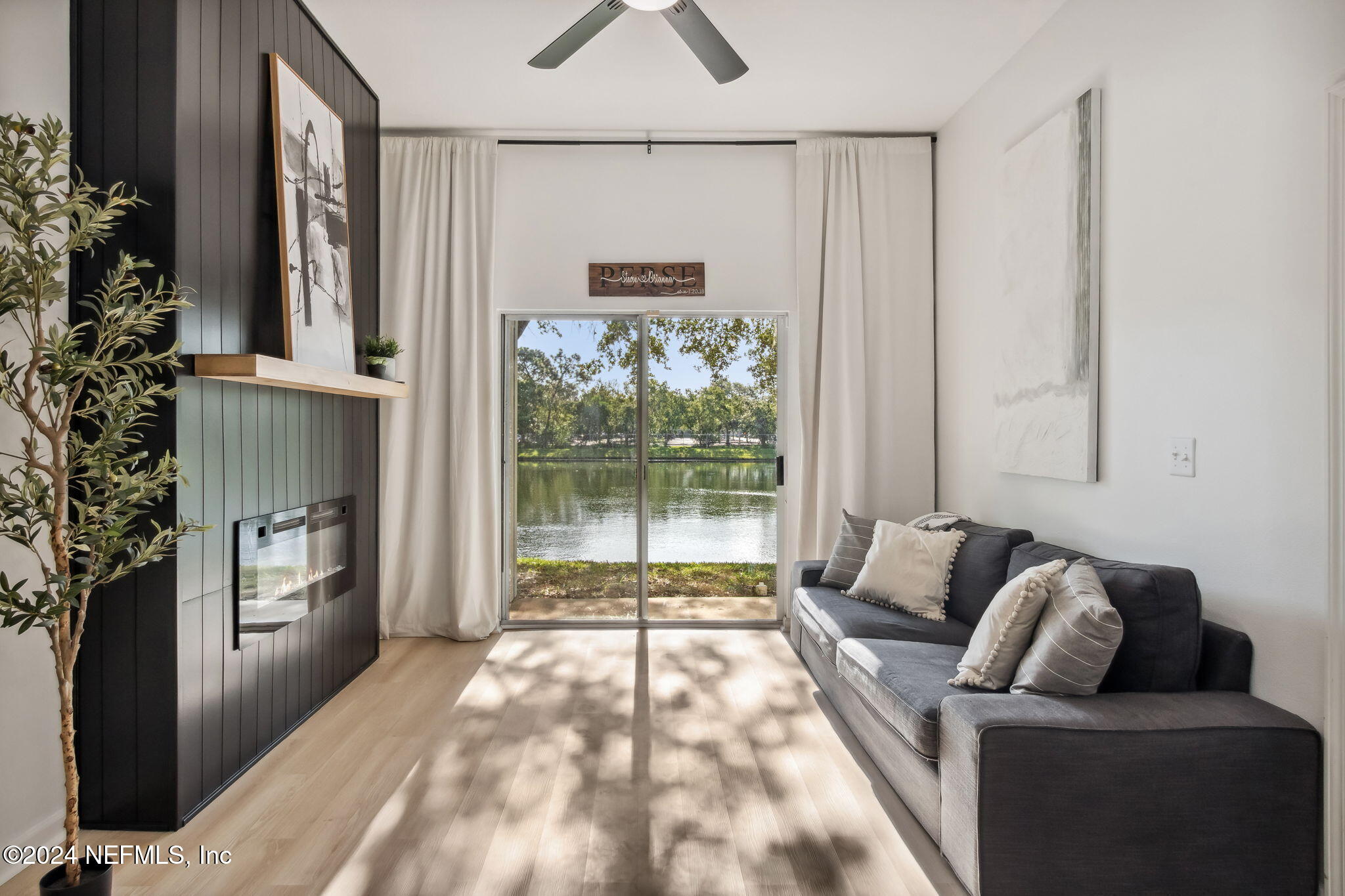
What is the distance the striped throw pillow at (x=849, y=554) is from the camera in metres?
3.74

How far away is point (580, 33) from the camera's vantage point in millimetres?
2789

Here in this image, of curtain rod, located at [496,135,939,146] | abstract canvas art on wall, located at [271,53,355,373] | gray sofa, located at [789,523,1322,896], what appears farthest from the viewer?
curtain rod, located at [496,135,939,146]

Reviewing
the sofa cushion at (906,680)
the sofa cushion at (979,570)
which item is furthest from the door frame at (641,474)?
the sofa cushion at (906,680)

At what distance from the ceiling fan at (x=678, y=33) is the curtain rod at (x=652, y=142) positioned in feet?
5.00

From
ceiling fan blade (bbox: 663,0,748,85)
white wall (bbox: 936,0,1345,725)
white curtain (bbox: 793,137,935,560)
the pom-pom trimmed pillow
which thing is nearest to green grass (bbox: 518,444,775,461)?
white curtain (bbox: 793,137,935,560)

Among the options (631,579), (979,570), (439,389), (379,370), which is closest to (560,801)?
(979,570)

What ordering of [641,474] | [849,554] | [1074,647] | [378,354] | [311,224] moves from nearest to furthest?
[1074,647] → [311,224] → [378,354] → [849,554] → [641,474]

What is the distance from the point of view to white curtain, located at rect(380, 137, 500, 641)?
172 inches

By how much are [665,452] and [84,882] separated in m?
3.39

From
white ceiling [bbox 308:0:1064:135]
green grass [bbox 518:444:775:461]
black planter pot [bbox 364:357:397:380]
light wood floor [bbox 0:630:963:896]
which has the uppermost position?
white ceiling [bbox 308:0:1064:135]

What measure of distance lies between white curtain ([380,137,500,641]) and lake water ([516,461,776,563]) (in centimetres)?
30

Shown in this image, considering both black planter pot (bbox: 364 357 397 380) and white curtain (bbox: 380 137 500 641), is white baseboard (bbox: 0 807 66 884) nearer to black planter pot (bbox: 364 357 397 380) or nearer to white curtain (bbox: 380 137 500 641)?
black planter pot (bbox: 364 357 397 380)

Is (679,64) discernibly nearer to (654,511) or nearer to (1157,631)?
(654,511)

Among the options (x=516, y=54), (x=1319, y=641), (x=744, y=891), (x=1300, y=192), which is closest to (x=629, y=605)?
(x=744, y=891)
